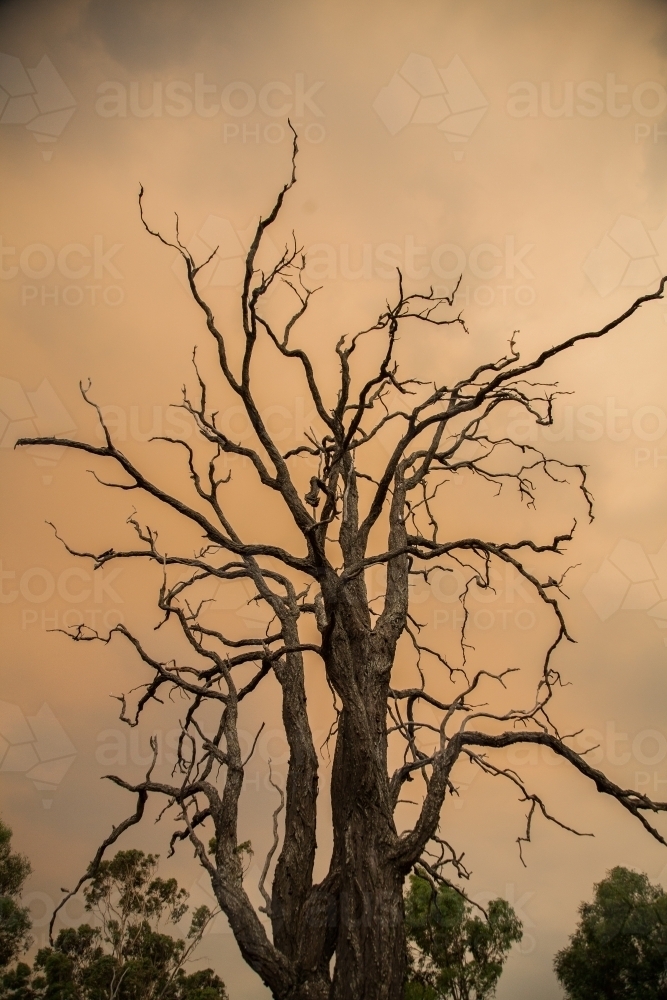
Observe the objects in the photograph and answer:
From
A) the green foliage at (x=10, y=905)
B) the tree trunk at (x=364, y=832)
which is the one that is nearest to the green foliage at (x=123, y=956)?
the green foliage at (x=10, y=905)

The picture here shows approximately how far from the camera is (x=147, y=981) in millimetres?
20797

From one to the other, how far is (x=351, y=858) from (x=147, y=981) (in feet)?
57.5

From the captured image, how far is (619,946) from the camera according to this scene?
19766 millimetres

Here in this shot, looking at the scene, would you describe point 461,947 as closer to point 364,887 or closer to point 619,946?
point 619,946

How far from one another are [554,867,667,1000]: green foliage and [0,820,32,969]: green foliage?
46.4 ft

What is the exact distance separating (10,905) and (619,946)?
15703 mm

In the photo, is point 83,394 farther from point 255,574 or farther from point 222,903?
point 222,903

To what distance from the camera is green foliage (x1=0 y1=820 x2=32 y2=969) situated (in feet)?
68.4

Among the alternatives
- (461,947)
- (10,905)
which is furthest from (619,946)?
(10,905)

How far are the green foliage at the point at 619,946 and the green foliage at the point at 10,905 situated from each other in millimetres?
14134

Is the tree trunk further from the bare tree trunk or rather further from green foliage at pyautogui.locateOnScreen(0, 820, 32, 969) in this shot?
green foliage at pyautogui.locateOnScreen(0, 820, 32, 969)

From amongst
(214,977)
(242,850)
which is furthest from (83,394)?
(214,977)

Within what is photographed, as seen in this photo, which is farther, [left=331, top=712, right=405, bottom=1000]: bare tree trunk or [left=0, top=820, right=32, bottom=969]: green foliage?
[left=0, top=820, right=32, bottom=969]: green foliage

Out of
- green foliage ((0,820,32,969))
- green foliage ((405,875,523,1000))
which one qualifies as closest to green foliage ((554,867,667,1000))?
green foliage ((405,875,523,1000))
